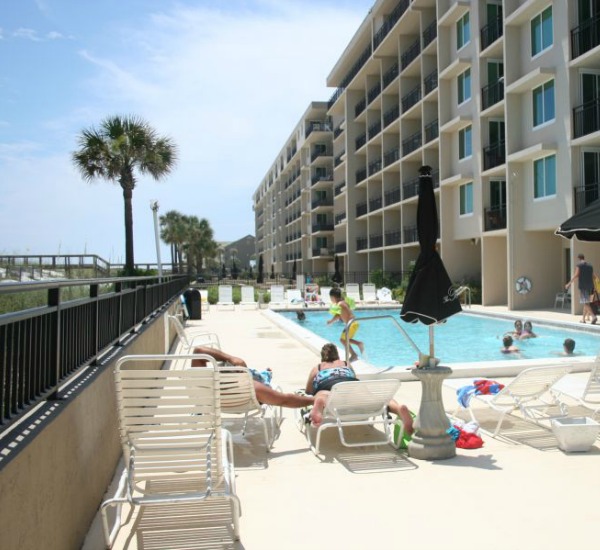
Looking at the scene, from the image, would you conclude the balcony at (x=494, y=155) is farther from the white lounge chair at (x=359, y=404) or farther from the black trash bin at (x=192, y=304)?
the white lounge chair at (x=359, y=404)

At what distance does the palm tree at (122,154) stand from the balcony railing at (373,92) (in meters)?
17.5

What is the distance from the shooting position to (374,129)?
4322 cm

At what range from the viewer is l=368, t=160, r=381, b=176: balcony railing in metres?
42.8

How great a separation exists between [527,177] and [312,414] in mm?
19909

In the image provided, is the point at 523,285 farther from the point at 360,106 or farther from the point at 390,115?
the point at 360,106

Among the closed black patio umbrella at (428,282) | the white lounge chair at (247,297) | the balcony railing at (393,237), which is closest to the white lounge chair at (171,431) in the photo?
the closed black patio umbrella at (428,282)

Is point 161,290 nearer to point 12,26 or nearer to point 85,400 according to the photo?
point 12,26

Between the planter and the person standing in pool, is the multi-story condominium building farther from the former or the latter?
the planter

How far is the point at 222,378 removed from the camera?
19.0ft

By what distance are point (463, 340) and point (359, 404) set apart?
40.8 ft

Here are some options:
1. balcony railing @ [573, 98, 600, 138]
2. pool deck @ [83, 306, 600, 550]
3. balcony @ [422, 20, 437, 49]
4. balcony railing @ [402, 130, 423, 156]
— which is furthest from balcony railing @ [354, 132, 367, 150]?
pool deck @ [83, 306, 600, 550]

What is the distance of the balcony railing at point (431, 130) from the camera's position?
32.8 metres

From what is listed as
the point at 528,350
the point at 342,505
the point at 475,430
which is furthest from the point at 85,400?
the point at 528,350

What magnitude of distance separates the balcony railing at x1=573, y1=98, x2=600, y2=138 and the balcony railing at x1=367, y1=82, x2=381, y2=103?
22.8 meters
